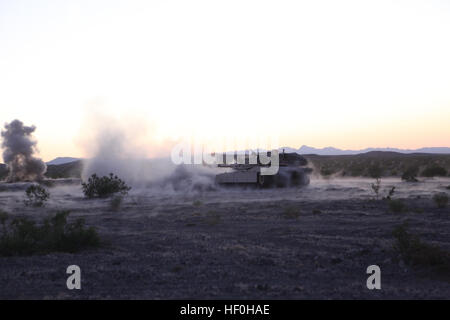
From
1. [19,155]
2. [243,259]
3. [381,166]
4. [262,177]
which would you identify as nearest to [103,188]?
[262,177]

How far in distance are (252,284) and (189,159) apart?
28896mm

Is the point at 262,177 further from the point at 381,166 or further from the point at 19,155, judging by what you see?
the point at 381,166

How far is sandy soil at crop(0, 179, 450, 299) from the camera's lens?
7473 millimetres

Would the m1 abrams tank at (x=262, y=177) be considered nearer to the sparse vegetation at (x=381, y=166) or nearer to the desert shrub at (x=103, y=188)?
the desert shrub at (x=103, y=188)

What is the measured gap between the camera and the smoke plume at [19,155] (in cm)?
4666

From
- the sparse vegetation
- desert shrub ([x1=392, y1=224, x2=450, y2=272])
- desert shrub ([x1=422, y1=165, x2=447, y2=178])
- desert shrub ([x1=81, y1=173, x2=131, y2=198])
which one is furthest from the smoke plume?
desert shrub ([x1=392, y1=224, x2=450, y2=272])

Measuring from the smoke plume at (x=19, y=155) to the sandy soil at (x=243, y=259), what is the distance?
106ft

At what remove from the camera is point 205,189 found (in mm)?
29781

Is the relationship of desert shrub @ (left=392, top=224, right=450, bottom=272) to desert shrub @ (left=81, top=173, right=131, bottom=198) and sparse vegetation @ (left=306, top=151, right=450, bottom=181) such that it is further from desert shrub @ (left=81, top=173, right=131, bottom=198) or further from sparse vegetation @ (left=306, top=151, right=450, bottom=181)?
sparse vegetation @ (left=306, top=151, right=450, bottom=181)

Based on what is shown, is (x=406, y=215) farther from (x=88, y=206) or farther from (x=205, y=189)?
(x=205, y=189)

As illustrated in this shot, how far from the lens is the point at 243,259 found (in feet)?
32.1

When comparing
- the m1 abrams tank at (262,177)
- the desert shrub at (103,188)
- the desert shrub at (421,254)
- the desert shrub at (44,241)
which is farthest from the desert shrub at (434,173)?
the desert shrub at (44,241)

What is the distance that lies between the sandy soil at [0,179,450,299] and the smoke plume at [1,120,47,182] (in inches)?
1271
